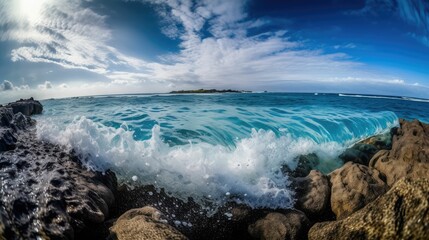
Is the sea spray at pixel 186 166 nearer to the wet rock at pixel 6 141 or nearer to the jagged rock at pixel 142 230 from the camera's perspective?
the wet rock at pixel 6 141

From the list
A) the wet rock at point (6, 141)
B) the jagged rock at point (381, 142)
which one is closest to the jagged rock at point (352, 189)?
the jagged rock at point (381, 142)

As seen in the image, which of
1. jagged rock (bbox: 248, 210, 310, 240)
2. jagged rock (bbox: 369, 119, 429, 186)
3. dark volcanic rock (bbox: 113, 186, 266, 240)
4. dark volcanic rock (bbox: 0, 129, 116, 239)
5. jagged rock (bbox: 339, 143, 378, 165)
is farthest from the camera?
A: jagged rock (bbox: 339, 143, 378, 165)

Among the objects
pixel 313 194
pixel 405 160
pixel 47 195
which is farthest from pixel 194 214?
pixel 405 160

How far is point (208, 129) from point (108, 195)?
6081 millimetres

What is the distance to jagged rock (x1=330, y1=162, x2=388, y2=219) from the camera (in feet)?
16.1

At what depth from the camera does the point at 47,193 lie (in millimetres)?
3604

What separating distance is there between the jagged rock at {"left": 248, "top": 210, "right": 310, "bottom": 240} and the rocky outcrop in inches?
103

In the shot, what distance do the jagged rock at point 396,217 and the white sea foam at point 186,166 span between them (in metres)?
1.92

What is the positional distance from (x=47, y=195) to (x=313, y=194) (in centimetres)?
498

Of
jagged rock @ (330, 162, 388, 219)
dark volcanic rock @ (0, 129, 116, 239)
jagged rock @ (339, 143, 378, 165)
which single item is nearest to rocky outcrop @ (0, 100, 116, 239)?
dark volcanic rock @ (0, 129, 116, 239)

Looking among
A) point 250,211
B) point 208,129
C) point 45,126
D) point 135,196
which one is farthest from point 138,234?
point 208,129

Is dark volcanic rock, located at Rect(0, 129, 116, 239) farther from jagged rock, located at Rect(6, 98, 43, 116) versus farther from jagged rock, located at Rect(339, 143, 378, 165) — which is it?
jagged rock, located at Rect(6, 98, 43, 116)

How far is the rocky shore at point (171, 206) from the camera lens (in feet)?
9.66

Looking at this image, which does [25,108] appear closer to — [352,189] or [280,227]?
[280,227]
